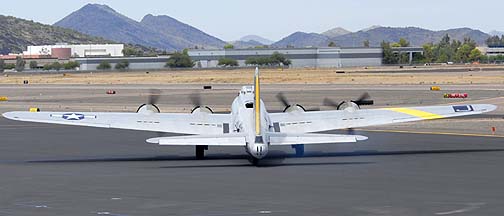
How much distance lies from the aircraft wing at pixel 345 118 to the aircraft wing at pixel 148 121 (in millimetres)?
2140

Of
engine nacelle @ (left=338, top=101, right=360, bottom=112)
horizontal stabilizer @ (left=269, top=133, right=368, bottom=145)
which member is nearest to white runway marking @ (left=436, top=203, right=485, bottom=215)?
horizontal stabilizer @ (left=269, top=133, right=368, bottom=145)

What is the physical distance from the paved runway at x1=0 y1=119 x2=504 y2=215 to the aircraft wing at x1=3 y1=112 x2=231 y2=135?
120 cm

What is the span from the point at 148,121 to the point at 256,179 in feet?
25.9

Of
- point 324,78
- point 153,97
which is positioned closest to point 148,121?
point 153,97

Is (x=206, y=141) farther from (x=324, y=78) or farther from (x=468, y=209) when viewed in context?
(x=324, y=78)

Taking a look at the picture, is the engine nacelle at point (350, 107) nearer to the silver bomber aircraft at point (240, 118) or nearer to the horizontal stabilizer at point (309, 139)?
the silver bomber aircraft at point (240, 118)

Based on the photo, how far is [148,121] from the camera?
37000 millimetres

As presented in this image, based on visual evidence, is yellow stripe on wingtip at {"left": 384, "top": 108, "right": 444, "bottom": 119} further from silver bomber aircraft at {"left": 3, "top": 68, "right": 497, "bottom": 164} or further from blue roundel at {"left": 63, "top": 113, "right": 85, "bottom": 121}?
blue roundel at {"left": 63, "top": 113, "right": 85, "bottom": 121}

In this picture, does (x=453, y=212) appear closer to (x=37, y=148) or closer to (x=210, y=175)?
(x=210, y=175)

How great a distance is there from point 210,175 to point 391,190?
6.80 meters

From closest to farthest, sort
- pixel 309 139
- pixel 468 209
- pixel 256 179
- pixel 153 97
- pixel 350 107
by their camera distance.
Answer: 1. pixel 468 209
2. pixel 256 179
3. pixel 309 139
4. pixel 350 107
5. pixel 153 97

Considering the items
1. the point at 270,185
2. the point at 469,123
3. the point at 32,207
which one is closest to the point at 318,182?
the point at 270,185

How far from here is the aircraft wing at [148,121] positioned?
36844 millimetres

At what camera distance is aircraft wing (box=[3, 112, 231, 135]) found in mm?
36844
